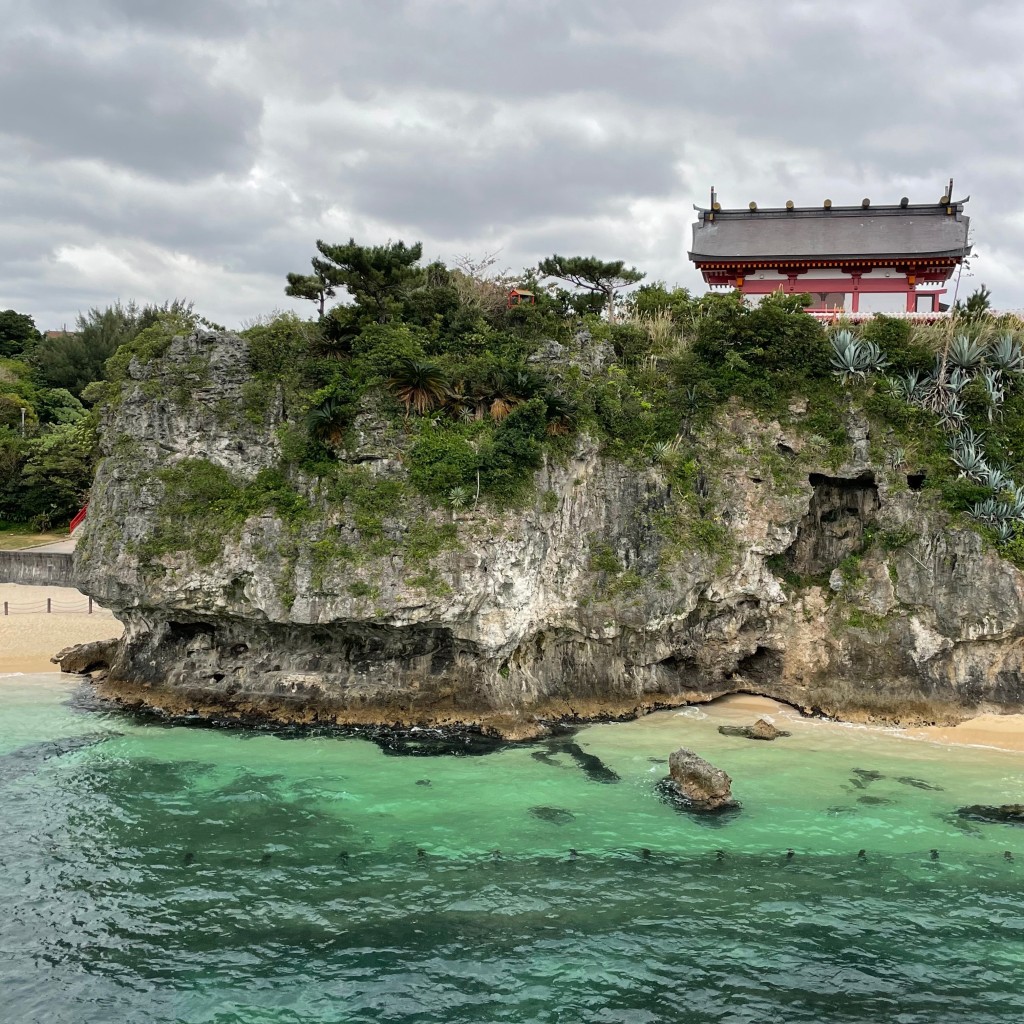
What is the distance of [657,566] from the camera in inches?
863

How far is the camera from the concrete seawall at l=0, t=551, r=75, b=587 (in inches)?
1313

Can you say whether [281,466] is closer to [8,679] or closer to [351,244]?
[351,244]

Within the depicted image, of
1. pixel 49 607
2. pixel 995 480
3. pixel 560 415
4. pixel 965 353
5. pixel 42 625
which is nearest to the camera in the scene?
pixel 995 480

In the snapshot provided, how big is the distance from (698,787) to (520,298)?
17544 mm

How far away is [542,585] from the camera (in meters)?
21.4

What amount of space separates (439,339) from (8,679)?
1742 cm

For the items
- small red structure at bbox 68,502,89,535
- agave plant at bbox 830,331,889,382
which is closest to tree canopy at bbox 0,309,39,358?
small red structure at bbox 68,502,89,535

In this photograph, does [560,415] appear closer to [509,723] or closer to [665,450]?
[665,450]

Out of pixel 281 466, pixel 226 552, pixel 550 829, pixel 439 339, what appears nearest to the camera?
pixel 550 829

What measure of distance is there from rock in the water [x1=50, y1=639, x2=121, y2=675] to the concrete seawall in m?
9.02

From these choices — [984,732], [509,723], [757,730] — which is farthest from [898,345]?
[509,723]

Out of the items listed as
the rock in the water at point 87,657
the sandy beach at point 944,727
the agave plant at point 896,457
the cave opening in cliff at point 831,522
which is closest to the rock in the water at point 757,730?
the sandy beach at point 944,727

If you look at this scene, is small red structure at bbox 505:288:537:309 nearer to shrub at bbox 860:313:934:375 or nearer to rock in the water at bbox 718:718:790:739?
shrub at bbox 860:313:934:375

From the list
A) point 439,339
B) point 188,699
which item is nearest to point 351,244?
point 439,339
